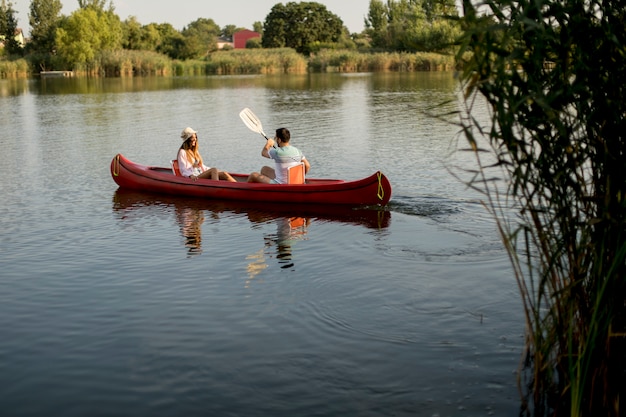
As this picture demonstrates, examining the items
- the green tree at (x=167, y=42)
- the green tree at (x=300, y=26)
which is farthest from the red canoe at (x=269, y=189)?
the green tree at (x=300, y=26)

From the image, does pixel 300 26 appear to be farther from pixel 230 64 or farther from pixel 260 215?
pixel 260 215

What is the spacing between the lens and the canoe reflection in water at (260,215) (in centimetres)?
1012

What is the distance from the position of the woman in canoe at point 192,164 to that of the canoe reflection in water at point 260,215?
421 mm

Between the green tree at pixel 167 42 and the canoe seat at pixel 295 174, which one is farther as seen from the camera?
the green tree at pixel 167 42

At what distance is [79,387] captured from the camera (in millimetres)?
6086

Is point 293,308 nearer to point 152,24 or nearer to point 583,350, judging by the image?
point 583,350

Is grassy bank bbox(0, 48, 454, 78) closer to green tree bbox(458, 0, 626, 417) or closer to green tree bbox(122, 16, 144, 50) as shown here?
green tree bbox(122, 16, 144, 50)

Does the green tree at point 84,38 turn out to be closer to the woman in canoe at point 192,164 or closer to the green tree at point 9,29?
the green tree at point 9,29

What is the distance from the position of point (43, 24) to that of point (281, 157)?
70.8 metres

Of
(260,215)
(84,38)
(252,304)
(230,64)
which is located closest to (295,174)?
(260,215)

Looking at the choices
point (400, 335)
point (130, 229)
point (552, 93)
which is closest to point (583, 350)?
point (552, 93)

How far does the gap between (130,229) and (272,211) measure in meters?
2.14

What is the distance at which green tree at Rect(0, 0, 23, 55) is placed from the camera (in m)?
76.7

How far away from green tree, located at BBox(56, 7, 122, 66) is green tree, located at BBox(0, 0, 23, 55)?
812 cm
